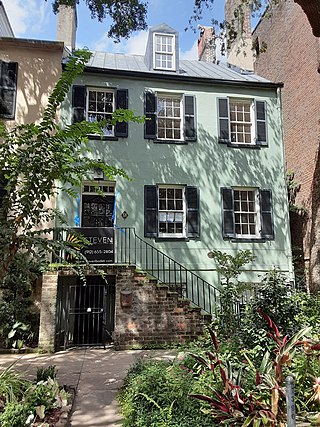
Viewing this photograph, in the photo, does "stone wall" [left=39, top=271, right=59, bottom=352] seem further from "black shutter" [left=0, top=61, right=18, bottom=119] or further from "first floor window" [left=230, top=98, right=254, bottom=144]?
"first floor window" [left=230, top=98, right=254, bottom=144]

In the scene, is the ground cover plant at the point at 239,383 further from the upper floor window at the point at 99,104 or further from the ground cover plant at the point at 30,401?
the upper floor window at the point at 99,104

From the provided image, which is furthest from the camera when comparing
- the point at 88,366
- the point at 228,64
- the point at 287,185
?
the point at 228,64

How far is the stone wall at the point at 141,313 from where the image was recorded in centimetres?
877

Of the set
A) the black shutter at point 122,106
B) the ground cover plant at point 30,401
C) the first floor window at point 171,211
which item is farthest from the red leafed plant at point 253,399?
the black shutter at point 122,106

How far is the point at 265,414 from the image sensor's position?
355cm

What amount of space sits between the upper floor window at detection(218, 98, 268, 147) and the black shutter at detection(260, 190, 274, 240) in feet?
5.85

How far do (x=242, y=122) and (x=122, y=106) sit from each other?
4147mm

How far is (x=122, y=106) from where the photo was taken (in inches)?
450

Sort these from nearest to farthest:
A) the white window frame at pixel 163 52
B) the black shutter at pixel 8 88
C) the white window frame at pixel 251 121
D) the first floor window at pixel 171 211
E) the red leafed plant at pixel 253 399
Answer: the red leafed plant at pixel 253 399 < the black shutter at pixel 8 88 < the first floor window at pixel 171 211 < the white window frame at pixel 251 121 < the white window frame at pixel 163 52

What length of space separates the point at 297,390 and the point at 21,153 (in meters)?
4.44

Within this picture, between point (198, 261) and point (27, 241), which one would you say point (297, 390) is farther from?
point (198, 261)

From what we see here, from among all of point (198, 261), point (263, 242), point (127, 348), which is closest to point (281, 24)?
point (263, 242)

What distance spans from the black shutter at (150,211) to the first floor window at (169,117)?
195cm

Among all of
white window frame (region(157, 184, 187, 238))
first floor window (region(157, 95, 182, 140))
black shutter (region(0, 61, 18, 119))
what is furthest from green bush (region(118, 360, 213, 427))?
black shutter (region(0, 61, 18, 119))
